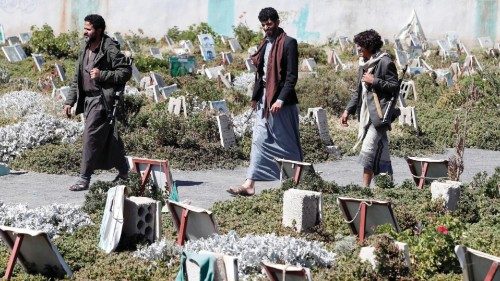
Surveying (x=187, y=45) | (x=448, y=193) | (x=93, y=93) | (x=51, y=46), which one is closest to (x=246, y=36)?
(x=187, y=45)

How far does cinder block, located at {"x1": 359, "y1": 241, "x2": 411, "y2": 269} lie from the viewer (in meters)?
7.40

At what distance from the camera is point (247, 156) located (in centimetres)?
1398

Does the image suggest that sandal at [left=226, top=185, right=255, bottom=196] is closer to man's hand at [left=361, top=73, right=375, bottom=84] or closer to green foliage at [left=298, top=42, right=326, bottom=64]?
man's hand at [left=361, top=73, right=375, bottom=84]

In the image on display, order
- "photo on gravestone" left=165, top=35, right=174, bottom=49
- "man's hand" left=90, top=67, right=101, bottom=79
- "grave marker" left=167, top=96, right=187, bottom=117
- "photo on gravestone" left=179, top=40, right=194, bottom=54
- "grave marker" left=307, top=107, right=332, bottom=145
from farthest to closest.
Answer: "photo on gravestone" left=165, top=35, right=174, bottom=49 → "photo on gravestone" left=179, top=40, right=194, bottom=54 → "grave marker" left=167, top=96, right=187, bottom=117 → "grave marker" left=307, top=107, right=332, bottom=145 → "man's hand" left=90, top=67, right=101, bottom=79

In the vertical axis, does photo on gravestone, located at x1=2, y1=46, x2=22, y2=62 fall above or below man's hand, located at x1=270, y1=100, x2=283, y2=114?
below

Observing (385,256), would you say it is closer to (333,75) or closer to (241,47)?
(333,75)

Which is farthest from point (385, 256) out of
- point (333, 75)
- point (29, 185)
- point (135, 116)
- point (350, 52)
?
point (350, 52)

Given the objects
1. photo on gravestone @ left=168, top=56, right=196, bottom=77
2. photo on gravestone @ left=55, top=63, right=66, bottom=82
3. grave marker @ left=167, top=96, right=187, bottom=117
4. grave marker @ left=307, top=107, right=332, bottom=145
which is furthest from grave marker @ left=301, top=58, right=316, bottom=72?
grave marker @ left=307, top=107, right=332, bottom=145

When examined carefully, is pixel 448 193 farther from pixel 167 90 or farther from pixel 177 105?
pixel 167 90

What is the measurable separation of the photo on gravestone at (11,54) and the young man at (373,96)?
47.5ft

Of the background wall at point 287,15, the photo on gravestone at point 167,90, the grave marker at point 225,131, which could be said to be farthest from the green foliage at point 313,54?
the grave marker at point 225,131

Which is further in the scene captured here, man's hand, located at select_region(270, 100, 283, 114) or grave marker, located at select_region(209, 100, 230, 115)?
grave marker, located at select_region(209, 100, 230, 115)

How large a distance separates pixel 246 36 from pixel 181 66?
25.5 ft

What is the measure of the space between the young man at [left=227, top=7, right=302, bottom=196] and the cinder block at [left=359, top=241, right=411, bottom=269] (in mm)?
3229
